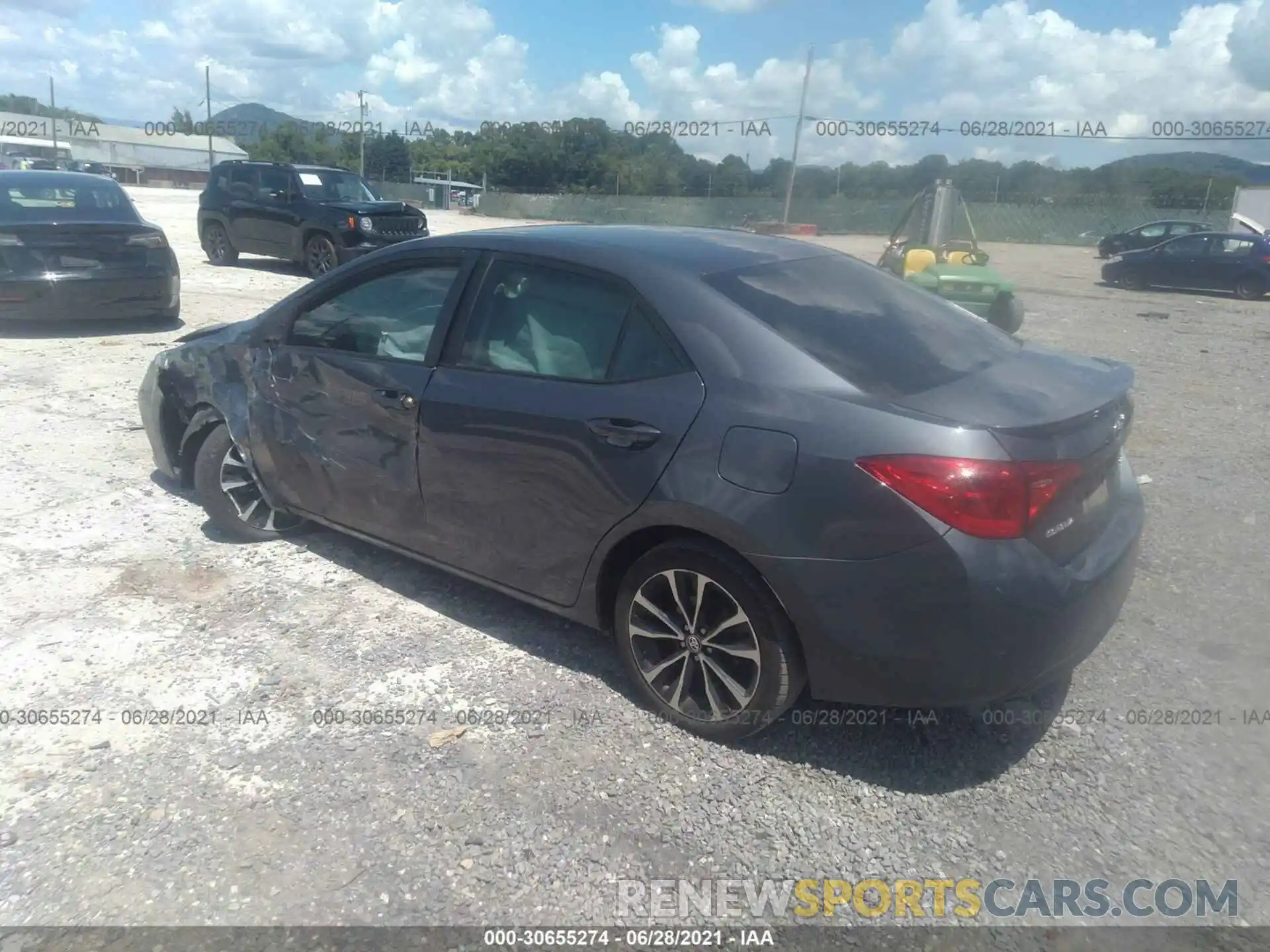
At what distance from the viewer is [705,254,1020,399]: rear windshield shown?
309 centimetres

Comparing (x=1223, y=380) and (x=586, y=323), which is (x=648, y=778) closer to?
(x=586, y=323)

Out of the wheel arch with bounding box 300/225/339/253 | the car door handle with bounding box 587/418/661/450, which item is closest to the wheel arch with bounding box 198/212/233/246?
the wheel arch with bounding box 300/225/339/253

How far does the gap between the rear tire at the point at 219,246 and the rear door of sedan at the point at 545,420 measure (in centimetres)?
1504

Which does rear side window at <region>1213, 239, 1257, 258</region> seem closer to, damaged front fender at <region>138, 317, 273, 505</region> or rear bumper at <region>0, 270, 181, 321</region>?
rear bumper at <region>0, 270, 181, 321</region>

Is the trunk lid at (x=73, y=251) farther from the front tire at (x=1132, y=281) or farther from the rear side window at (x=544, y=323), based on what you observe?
the front tire at (x=1132, y=281)

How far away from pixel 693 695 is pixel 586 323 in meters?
1.36

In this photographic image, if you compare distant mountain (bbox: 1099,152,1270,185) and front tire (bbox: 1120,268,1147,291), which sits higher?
distant mountain (bbox: 1099,152,1270,185)

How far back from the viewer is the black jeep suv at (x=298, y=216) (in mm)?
15375

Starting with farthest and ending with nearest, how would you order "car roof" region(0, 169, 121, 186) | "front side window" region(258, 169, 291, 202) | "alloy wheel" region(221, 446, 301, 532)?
"front side window" region(258, 169, 291, 202)
"car roof" region(0, 169, 121, 186)
"alloy wheel" region(221, 446, 301, 532)

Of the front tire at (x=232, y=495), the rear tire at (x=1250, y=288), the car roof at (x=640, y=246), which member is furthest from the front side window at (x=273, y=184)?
the rear tire at (x=1250, y=288)

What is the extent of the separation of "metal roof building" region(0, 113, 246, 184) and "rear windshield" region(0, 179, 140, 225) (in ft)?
220

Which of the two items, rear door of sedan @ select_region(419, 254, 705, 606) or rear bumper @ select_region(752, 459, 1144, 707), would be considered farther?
rear door of sedan @ select_region(419, 254, 705, 606)

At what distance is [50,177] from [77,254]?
4.60 ft

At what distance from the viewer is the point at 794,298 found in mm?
3377
